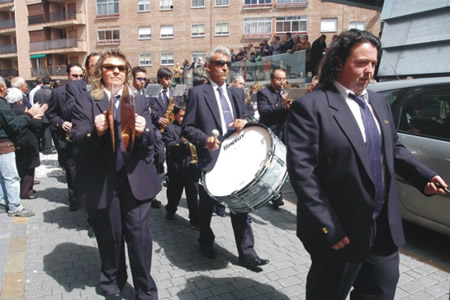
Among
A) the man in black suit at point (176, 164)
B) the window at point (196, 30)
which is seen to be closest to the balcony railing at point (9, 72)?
the window at point (196, 30)

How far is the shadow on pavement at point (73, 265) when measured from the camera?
3.73 meters

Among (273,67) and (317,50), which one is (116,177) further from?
(273,67)

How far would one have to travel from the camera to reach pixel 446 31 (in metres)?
8.07

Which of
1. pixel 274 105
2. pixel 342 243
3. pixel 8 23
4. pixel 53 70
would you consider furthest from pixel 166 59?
pixel 342 243

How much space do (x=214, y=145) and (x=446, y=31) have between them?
22.8 feet

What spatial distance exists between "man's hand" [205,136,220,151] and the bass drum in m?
0.15

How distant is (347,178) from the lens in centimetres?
224

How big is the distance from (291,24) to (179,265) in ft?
117

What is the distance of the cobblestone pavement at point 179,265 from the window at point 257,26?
112ft

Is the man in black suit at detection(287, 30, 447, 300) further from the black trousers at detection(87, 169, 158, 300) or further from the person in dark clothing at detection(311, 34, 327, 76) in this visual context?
the person in dark clothing at detection(311, 34, 327, 76)

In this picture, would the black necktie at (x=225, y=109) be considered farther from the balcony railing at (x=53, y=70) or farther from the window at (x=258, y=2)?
the balcony railing at (x=53, y=70)

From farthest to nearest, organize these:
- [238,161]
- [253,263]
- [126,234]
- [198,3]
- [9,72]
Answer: [9,72]
[198,3]
[253,263]
[238,161]
[126,234]

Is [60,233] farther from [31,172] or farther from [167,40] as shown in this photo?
[167,40]

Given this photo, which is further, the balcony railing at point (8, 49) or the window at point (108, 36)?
the balcony railing at point (8, 49)
